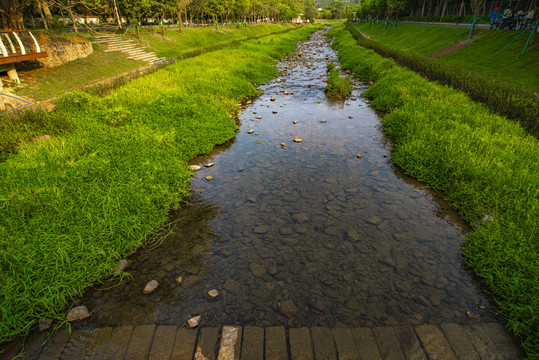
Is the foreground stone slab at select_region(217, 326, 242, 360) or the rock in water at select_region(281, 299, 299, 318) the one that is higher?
the foreground stone slab at select_region(217, 326, 242, 360)

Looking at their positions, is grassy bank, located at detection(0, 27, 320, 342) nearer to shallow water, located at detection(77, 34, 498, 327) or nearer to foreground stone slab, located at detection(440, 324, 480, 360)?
shallow water, located at detection(77, 34, 498, 327)

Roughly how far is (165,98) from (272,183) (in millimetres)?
7489

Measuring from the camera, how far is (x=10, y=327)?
12.1 feet

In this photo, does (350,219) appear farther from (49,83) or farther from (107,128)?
(49,83)

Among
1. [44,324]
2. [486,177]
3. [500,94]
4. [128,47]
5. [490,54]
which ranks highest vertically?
[128,47]

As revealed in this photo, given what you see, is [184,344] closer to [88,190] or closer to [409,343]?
[409,343]

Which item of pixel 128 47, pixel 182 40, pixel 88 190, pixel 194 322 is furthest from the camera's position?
pixel 182 40

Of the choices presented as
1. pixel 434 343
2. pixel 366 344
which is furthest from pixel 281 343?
pixel 434 343

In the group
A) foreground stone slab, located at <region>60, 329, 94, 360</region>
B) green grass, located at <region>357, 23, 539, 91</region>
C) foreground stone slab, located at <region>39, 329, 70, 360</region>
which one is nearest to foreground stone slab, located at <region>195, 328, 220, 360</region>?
foreground stone slab, located at <region>60, 329, 94, 360</region>

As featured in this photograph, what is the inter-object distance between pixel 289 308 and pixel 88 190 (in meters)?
5.33

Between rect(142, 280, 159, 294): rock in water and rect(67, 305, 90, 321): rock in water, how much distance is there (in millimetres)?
870

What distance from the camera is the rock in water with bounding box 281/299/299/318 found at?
4.18 metres

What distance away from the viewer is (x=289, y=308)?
4.27 m

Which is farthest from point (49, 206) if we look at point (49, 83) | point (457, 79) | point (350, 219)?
point (457, 79)
